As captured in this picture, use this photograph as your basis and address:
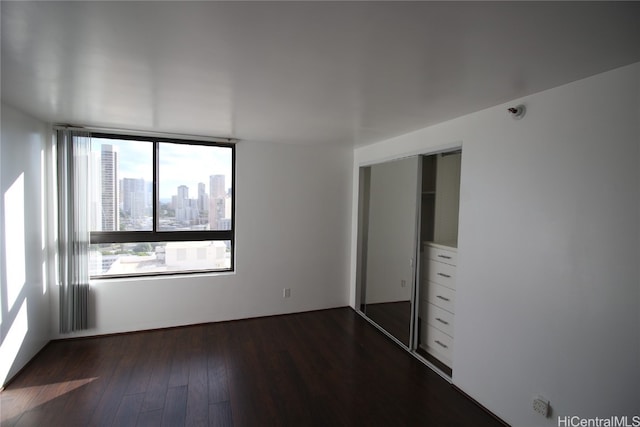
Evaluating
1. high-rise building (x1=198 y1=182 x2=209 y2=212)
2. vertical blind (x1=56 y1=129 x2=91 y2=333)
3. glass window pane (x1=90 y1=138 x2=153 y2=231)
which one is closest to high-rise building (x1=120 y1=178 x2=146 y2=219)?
glass window pane (x1=90 y1=138 x2=153 y2=231)

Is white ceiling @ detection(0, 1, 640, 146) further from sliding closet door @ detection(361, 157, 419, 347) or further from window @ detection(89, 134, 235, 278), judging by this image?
sliding closet door @ detection(361, 157, 419, 347)

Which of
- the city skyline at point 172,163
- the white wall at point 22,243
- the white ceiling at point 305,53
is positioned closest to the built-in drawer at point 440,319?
the white ceiling at point 305,53

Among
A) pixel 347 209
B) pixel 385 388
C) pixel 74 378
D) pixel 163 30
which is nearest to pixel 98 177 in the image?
pixel 74 378

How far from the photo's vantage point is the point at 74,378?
2.64 m

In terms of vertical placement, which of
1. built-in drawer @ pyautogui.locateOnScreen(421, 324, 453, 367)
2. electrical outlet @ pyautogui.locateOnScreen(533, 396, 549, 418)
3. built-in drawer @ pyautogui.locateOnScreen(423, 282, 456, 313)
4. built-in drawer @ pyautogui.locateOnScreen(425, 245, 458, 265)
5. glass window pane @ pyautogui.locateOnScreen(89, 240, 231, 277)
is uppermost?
built-in drawer @ pyautogui.locateOnScreen(425, 245, 458, 265)

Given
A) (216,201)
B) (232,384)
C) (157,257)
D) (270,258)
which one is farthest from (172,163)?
(232,384)

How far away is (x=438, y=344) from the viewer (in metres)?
3.03

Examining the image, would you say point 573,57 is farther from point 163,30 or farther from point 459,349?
point 459,349

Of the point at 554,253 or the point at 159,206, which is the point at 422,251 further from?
the point at 159,206

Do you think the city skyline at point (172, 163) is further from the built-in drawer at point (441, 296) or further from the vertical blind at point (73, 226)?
the built-in drawer at point (441, 296)

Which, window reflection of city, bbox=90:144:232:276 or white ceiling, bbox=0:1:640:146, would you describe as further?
window reflection of city, bbox=90:144:232:276

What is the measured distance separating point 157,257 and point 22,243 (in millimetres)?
1234

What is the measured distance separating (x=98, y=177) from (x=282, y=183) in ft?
6.98

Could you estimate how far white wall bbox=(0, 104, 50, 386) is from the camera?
2.46 meters
